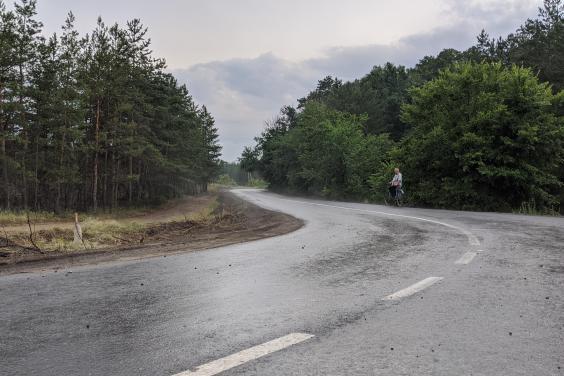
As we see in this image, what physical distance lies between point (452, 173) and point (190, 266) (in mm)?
18338

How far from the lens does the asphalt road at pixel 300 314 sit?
3154mm

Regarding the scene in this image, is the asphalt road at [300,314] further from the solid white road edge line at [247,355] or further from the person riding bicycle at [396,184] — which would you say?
the person riding bicycle at [396,184]

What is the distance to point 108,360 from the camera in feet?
10.5

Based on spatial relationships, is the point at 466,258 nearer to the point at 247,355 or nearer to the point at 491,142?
the point at 247,355

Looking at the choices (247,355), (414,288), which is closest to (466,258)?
(414,288)

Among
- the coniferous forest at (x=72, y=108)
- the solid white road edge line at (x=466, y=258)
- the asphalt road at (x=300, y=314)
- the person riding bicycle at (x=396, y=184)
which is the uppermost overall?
the coniferous forest at (x=72, y=108)

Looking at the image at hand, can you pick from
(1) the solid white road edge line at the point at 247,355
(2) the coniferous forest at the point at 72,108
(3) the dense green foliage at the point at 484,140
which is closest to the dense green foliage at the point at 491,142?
(3) the dense green foliage at the point at 484,140

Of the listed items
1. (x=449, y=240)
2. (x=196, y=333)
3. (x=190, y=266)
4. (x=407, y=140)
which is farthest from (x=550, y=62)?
(x=196, y=333)

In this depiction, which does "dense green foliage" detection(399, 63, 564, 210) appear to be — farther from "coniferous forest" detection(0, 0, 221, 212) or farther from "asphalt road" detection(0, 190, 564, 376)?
"coniferous forest" detection(0, 0, 221, 212)

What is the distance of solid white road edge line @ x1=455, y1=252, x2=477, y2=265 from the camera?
23.0 ft

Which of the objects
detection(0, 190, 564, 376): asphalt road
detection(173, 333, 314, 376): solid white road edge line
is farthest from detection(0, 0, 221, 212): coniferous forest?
detection(173, 333, 314, 376): solid white road edge line

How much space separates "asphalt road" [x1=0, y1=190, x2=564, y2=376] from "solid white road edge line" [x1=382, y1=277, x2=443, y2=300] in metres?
0.04

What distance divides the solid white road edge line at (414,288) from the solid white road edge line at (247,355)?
1.60m

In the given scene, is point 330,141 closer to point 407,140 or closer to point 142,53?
point 407,140
